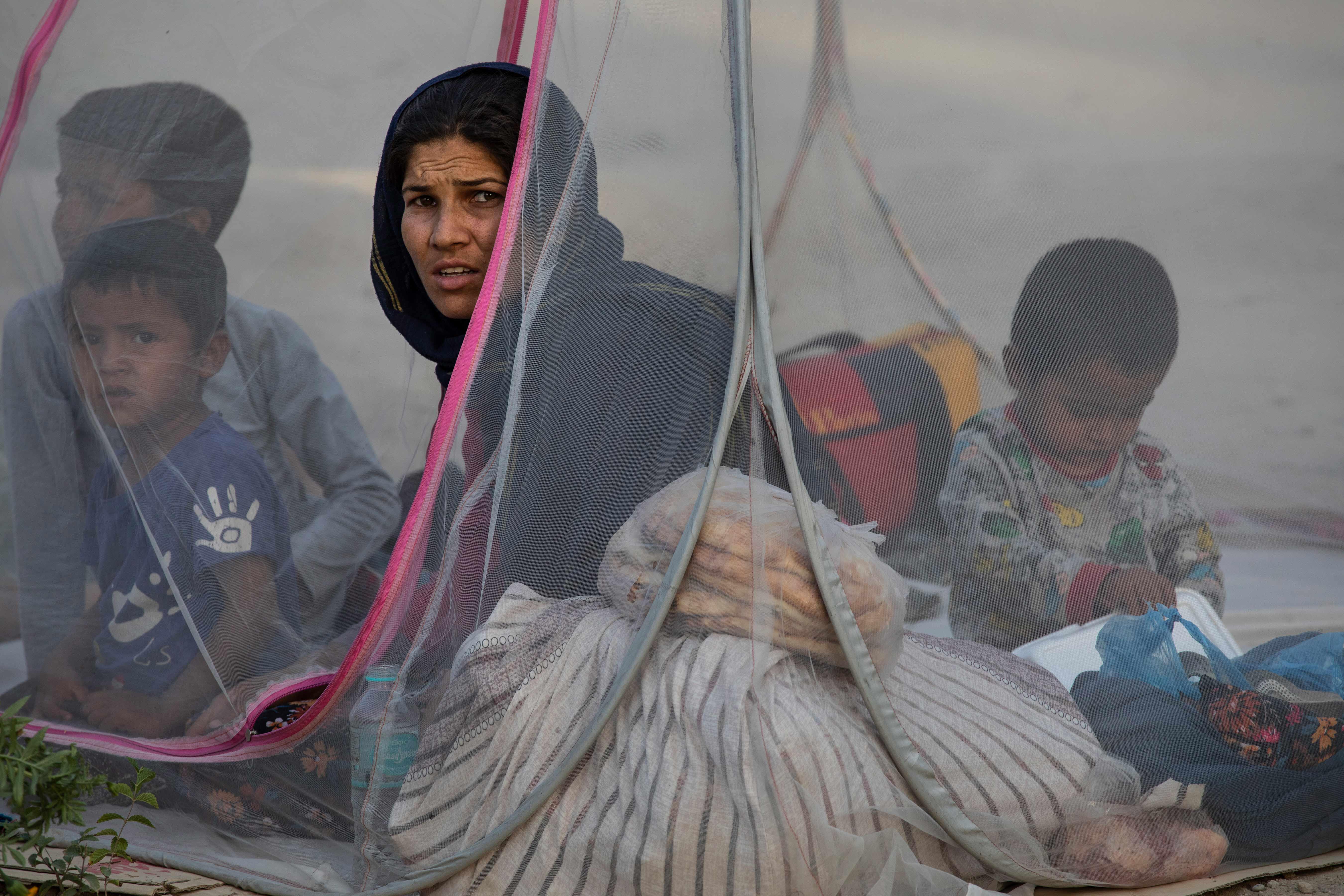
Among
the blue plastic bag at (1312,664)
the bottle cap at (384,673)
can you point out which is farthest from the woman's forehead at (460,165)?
the blue plastic bag at (1312,664)

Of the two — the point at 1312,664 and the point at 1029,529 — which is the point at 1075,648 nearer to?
the point at 1029,529

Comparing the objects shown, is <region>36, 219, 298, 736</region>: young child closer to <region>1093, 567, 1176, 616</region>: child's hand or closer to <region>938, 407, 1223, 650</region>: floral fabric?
<region>938, 407, 1223, 650</region>: floral fabric

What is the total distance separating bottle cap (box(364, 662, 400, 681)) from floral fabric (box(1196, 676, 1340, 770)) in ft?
3.29

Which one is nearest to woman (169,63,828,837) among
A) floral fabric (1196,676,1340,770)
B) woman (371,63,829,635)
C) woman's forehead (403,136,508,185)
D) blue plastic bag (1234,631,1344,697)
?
woman (371,63,829,635)

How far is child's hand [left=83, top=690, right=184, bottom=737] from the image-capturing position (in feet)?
4.99

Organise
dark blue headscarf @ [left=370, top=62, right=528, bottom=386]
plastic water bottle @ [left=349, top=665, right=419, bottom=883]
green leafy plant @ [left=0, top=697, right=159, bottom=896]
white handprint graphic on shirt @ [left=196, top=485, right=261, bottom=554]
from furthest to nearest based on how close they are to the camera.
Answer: dark blue headscarf @ [left=370, top=62, right=528, bottom=386]
white handprint graphic on shirt @ [left=196, top=485, right=261, bottom=554]
plastic water bottle @ [left=349, top=665, right=419, bottom=883]
green leafy plant @ [left=0, top=697, right=159, bottom=896]

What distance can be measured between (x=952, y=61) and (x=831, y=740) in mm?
869

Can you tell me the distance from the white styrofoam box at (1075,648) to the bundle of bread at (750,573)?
248mm

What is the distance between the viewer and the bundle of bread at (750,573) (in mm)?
1178

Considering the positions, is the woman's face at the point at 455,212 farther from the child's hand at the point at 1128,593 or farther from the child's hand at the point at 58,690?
the child's hand at the point at 1128,593

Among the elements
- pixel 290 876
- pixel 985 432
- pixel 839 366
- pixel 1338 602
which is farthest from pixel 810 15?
pixel 290 876

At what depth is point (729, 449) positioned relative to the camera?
1.24 metres

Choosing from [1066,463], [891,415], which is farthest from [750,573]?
[1066,463]

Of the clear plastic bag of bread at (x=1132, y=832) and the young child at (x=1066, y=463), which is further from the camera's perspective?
the young child at (x=1066, y=463)
